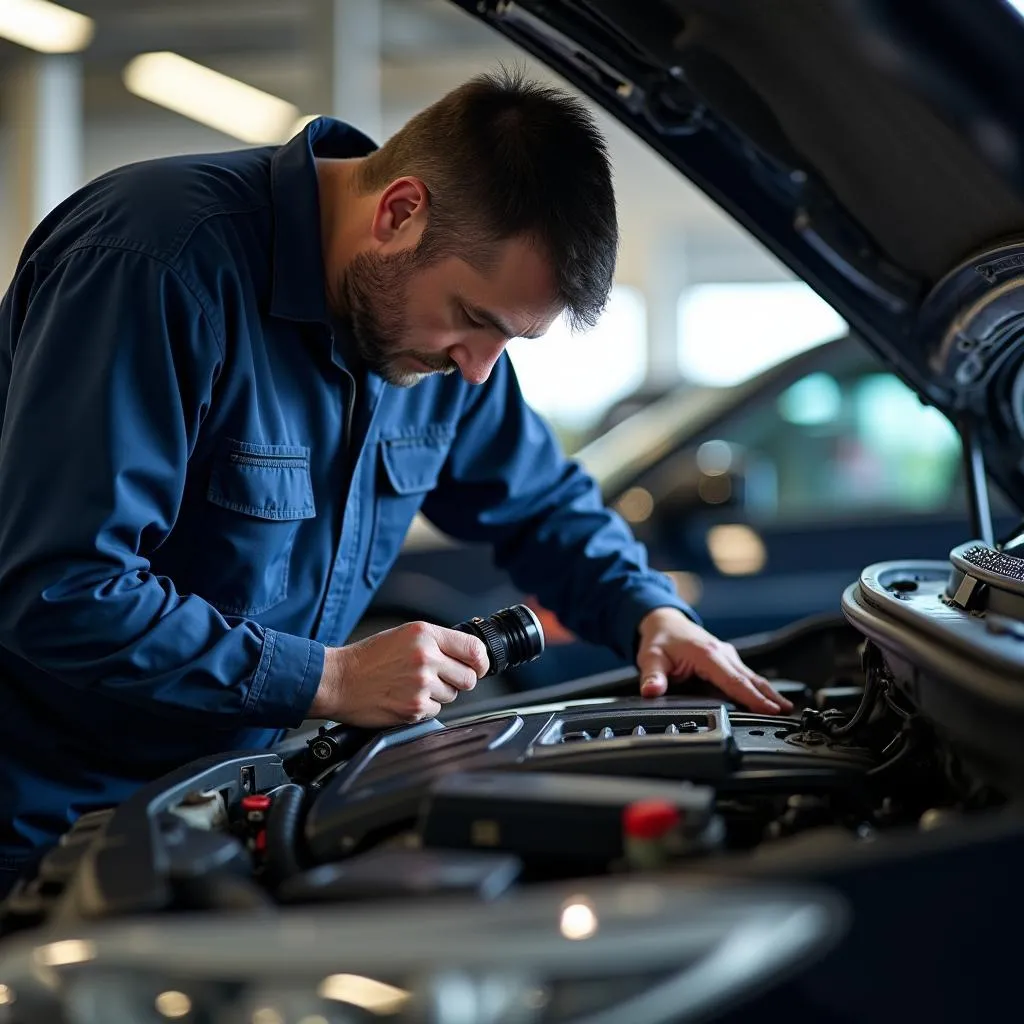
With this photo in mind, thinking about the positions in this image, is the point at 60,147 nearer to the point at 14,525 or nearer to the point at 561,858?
the point at 14,525

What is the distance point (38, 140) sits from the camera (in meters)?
6.43

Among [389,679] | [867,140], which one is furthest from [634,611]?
[867,140]

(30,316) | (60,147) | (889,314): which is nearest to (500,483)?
(889,314)

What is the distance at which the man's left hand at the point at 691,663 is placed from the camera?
1893 mm

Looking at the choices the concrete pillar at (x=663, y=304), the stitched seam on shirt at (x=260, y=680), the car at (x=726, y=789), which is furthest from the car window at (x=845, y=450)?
the concrete pillar at (x=663, y=304)

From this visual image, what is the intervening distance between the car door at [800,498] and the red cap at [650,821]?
2848 mm

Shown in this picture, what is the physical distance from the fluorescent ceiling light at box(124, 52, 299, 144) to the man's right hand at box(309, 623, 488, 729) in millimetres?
6097

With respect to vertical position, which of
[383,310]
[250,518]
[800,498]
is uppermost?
[383,310]

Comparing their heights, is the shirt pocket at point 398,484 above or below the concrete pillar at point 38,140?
above

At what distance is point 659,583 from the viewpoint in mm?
2232

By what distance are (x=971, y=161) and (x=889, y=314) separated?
0.46 m

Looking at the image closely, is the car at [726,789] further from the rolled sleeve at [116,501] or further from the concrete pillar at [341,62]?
the concrete pillar at [341,62]

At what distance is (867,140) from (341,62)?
5031mm

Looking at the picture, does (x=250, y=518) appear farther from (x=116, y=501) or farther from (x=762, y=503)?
(x=762, y=503)
